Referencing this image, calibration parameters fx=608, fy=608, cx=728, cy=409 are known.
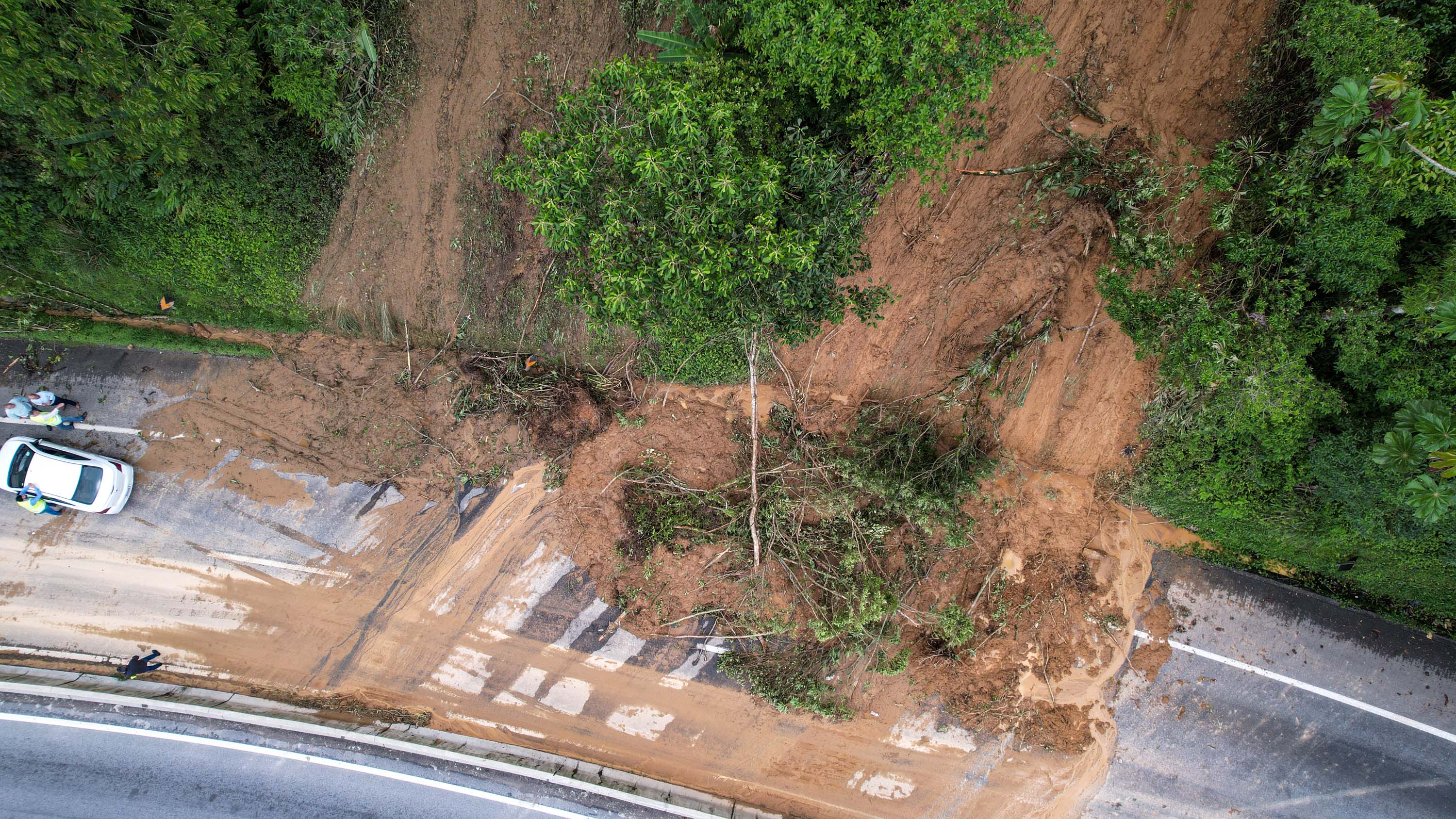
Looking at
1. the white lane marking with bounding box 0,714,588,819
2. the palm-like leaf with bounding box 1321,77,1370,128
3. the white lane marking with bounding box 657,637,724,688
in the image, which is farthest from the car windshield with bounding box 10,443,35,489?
the palm-like leaf with bounding box 1321,77,1370,128

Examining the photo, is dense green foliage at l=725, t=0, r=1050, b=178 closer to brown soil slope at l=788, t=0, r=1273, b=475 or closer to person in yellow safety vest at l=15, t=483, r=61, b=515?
brown soil slope at l=788, t=0, r=1273, b=475

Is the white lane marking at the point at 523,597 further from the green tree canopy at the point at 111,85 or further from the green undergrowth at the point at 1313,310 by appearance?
→ the green undergrowth at the point at 1313,310

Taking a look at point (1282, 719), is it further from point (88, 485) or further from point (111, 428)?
point (111, 428)

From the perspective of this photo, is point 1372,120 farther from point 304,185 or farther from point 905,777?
point 304,185

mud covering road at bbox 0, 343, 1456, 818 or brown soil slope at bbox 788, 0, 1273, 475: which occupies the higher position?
brown soil slope at bbox 788, 0, 1273, 475

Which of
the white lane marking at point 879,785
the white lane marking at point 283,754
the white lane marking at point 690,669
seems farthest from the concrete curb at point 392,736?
the white lane marking at point 690,669

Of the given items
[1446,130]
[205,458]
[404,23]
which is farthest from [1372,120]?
[205,458]
